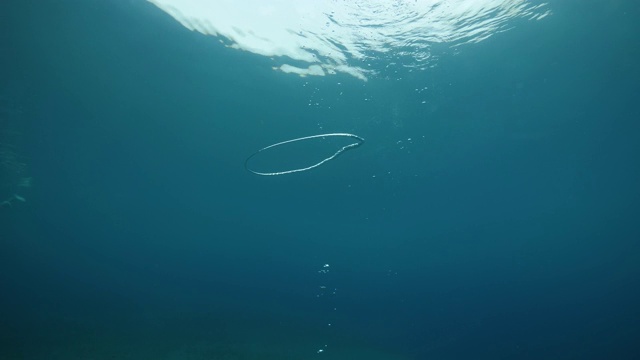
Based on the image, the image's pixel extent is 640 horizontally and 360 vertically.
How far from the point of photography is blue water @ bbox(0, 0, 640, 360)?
14.0 metres

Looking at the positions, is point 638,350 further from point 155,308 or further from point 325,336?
point 155,308

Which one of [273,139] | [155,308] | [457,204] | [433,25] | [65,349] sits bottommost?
[65,349]

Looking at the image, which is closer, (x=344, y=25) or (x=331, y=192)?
(x=344, y=25)

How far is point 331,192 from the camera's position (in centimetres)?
2773

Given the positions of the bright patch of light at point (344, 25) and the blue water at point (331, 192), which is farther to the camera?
the blue water at point (331, 192)

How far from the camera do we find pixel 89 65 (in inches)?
535

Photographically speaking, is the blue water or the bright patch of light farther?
the blue water

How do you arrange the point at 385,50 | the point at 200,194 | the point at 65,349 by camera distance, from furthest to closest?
the point at 200,194
the point at 65,349
the point at 385,50

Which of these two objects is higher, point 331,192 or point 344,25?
point 331,192

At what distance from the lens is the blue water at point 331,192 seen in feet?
46.1

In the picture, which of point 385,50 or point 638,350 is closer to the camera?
point 385,50

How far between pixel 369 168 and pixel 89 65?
53.7ft

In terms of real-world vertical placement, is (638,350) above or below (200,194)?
below

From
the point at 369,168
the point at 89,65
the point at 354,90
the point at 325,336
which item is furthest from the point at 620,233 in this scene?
the point at 89,65
